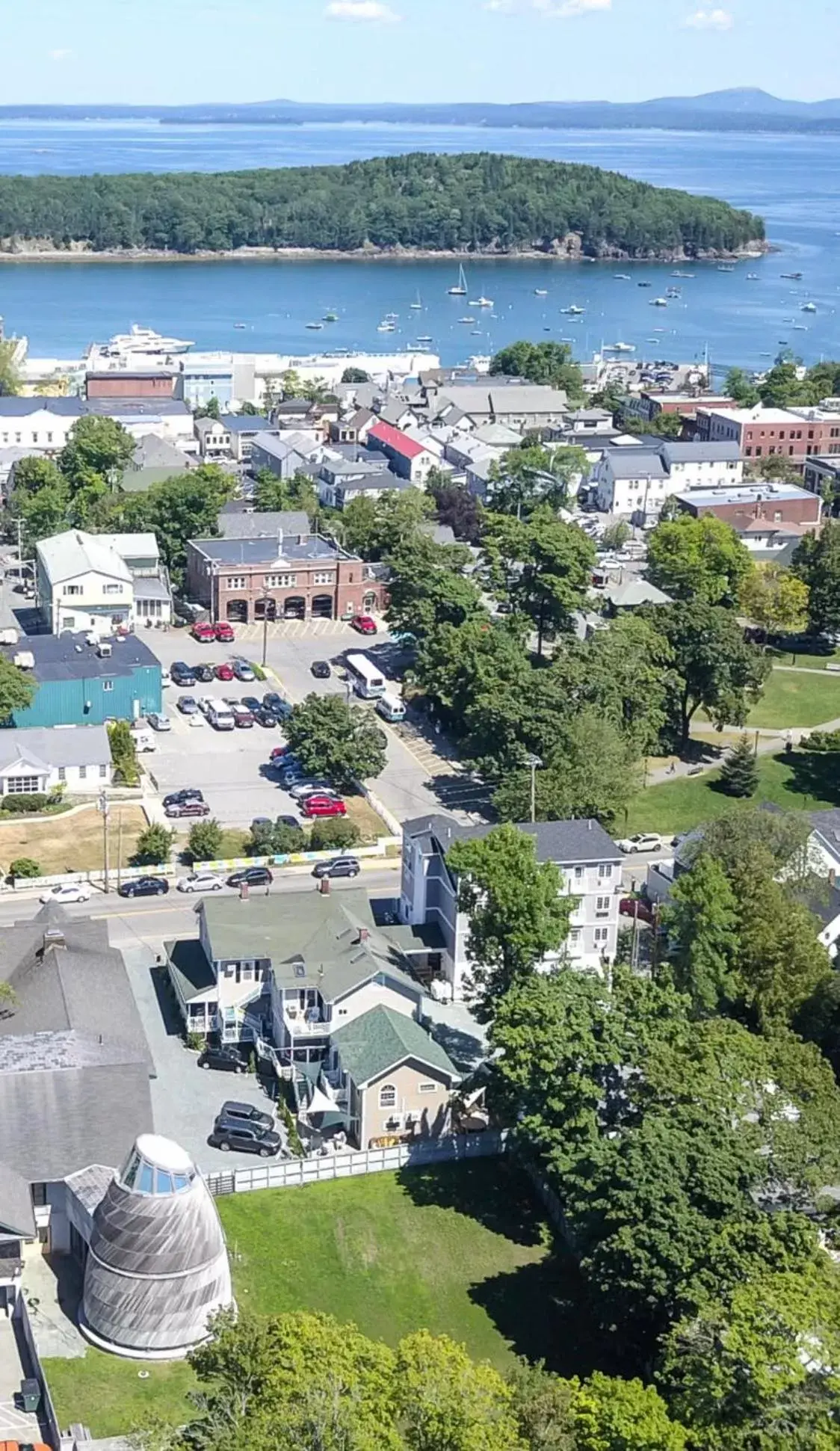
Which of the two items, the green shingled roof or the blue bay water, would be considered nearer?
the green shingled roof

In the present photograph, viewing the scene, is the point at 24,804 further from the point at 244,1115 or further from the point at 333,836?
the point at 244,1115

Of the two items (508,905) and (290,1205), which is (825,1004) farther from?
(290,1205)

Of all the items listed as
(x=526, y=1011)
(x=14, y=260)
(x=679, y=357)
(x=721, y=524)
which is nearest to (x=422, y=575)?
(x=721, y=524)

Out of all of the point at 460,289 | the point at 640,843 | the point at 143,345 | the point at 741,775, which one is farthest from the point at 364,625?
the point at 460,289

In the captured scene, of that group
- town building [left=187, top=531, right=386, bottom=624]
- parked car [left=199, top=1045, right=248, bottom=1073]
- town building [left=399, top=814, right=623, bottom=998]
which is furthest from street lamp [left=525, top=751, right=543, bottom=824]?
town building [left=187, top=531, right=386, bottom=624]

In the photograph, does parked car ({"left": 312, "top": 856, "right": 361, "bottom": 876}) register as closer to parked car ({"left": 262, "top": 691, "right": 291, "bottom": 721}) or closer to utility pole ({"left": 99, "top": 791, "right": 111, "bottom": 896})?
utility pole ({"left": 99, "top": 791, "right": 111, "bottom": 896})

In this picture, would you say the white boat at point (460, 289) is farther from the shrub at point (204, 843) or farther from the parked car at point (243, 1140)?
the parked car at point (243, 1140)
